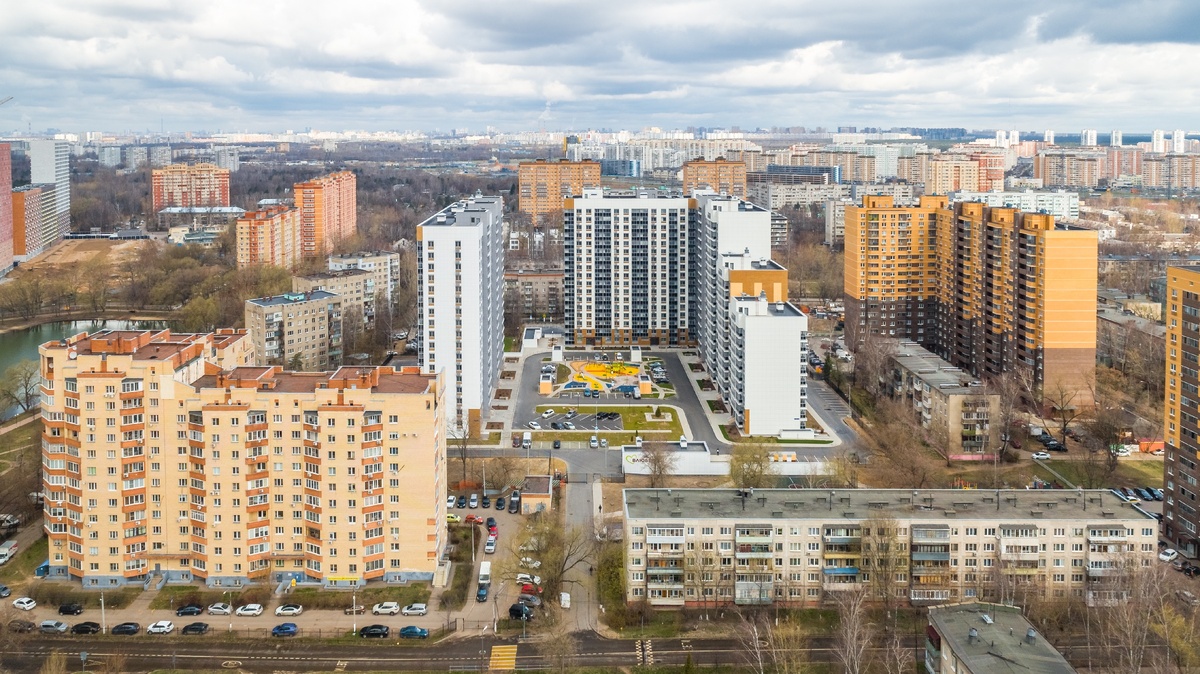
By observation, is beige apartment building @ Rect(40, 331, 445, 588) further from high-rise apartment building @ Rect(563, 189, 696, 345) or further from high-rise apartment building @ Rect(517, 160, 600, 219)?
high-rise apartment building @ Rect(517, 160, 600, 219)

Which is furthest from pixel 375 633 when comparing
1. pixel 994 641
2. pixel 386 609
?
pixel 994 641

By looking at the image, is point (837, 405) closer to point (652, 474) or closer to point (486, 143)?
point (652, 474)

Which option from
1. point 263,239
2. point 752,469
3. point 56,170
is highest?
point 56,170

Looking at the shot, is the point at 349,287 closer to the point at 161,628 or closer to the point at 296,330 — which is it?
the point at 296,330

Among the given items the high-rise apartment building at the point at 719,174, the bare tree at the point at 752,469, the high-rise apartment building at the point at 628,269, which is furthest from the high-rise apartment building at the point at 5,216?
the bare tree at the point at 752,469

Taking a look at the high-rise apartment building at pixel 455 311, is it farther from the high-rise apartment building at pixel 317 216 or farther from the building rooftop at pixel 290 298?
the high-rise apartment building at pixel 317 216

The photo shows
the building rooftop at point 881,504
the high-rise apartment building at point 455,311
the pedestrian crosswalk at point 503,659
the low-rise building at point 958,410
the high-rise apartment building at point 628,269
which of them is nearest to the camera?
the pedestrian crosswalk at point 503,659

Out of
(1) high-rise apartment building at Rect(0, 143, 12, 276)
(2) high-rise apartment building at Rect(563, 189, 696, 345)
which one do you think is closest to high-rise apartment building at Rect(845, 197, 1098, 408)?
(2) high-rise apartment building at Rect(563, 189, 696, 345)
